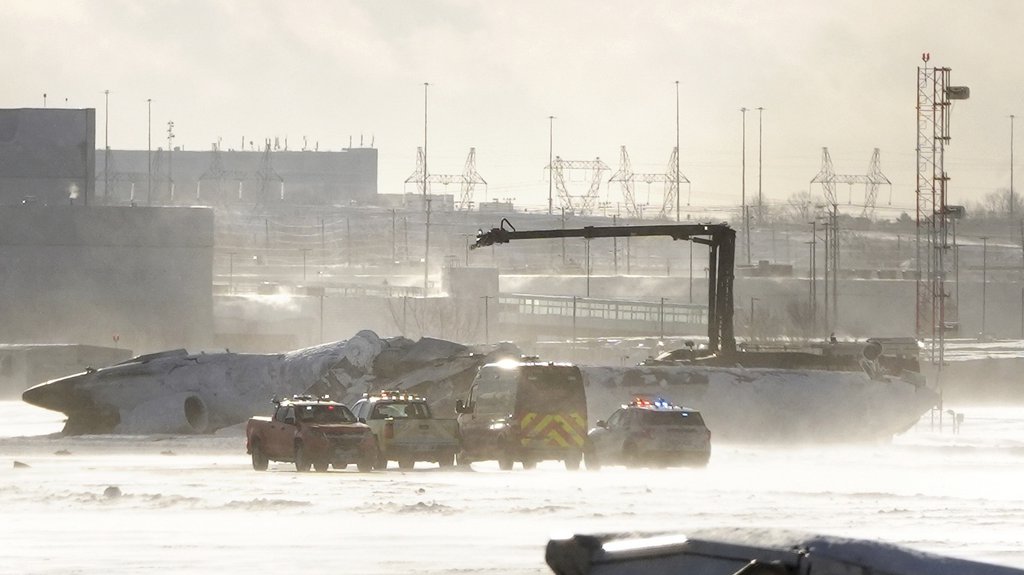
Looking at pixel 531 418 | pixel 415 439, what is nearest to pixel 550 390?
pixel 531 418

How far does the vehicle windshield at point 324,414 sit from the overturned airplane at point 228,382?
33.2 ft

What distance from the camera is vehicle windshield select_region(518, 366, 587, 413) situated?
36344 millimetres

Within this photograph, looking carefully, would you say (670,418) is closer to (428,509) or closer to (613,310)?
(428,509)

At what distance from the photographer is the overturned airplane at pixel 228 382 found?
46406 millimetres

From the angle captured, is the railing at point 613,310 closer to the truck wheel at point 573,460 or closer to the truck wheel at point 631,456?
the truck wheel at point 631,456

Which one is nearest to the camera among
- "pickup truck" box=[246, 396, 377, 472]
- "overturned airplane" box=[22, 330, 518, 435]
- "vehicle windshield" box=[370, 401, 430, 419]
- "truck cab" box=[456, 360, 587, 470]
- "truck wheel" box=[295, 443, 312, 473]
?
"pickup truck" box=[246, 396, 377, 472]

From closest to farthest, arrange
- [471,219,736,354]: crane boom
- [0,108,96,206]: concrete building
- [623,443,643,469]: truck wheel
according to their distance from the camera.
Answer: [623,443,643,469]: truck wheel < [471,219,736,354]: crane boom < [0,108,96,206]: concrete building

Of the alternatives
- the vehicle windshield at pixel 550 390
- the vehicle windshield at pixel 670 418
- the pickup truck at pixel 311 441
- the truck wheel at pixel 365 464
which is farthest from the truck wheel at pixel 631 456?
the truck wheel at pixel 365 464

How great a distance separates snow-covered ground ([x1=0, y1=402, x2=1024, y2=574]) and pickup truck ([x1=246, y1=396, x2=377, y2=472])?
486 mm

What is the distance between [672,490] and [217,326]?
3893 inches

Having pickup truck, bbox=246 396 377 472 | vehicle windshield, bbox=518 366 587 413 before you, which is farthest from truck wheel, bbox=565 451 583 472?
pickup truck, bbox=246 396 377 472

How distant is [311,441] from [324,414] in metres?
1.54

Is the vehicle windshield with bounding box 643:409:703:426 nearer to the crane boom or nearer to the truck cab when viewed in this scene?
the truck cab

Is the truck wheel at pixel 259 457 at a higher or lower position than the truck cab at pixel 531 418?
lower
